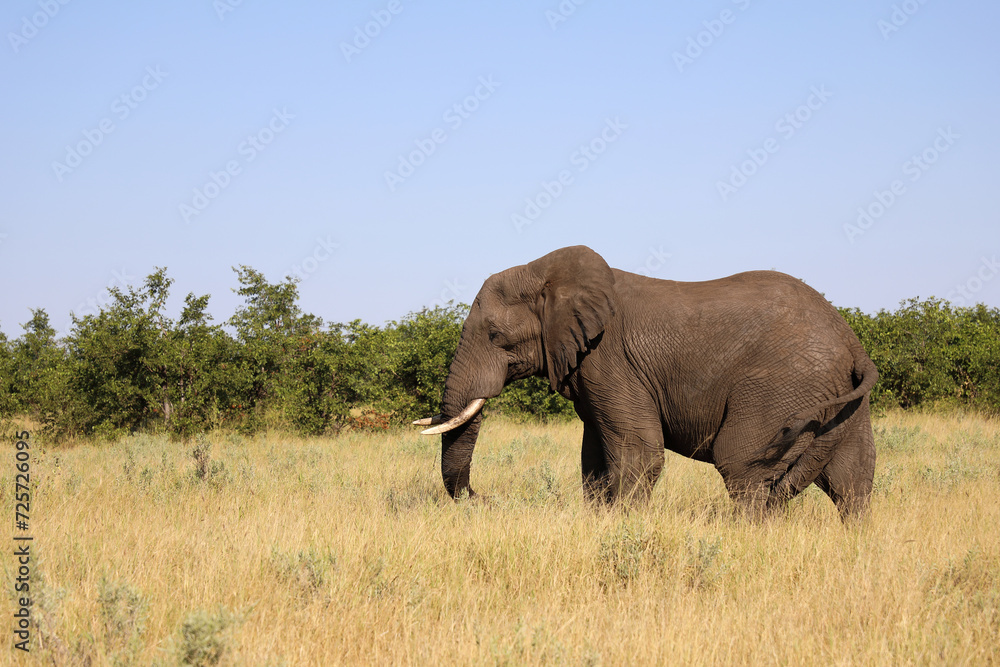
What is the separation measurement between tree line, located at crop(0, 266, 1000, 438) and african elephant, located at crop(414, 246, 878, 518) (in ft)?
27.9

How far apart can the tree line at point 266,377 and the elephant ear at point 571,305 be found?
8.75 meters

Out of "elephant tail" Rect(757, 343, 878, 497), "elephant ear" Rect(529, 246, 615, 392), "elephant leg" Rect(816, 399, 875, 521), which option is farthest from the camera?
"elephant ear" Rect(529, 246, 615, 392)

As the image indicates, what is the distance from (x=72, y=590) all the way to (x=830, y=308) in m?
5.89

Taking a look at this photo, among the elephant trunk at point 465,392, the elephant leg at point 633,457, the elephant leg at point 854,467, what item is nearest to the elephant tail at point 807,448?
the elephant leg at point 854,467

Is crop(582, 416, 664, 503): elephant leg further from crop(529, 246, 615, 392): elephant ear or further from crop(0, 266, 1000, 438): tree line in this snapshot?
crop(0, 266, 1000, 438): tree line

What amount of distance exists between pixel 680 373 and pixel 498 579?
102 inches

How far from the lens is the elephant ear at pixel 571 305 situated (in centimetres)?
674

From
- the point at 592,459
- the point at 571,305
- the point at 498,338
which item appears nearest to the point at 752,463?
the point at 592,459

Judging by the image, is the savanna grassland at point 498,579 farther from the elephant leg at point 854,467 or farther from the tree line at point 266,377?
the tree line at point 266,377

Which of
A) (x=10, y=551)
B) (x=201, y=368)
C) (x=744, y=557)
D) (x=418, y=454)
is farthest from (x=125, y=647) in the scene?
(x=201, y=368)

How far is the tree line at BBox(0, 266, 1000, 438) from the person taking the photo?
14.8m

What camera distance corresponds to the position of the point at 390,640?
4.07 m

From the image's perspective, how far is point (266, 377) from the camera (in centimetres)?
1544

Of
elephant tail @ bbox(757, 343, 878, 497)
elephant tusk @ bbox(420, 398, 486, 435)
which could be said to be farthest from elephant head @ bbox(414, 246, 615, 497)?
elephant tail @ bbox(757, 343, 878, 497)
